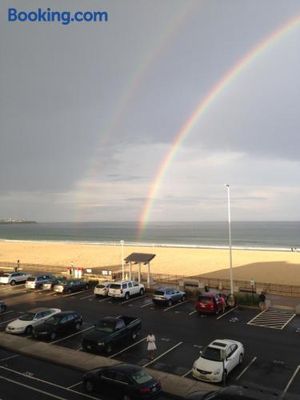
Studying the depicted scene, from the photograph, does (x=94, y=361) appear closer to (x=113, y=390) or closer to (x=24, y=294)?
(x=113, y=390)

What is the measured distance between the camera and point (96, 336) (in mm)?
21469

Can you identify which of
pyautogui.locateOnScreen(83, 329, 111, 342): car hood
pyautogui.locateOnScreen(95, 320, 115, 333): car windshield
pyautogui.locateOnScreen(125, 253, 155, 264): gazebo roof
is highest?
pyautogui.locateOnScreen(125, 253, 155, 264): gazebo roof

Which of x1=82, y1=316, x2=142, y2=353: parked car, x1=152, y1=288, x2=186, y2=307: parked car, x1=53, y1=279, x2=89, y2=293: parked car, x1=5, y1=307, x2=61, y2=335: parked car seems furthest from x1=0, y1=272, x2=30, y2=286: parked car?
x1=82, y1=316, x2=142, y2=353: parked car

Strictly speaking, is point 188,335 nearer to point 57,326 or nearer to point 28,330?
point 57,326

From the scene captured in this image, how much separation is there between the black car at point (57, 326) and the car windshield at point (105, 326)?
2657mm

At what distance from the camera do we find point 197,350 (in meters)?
21.6

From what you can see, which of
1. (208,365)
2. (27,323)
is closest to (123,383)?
(208,365)

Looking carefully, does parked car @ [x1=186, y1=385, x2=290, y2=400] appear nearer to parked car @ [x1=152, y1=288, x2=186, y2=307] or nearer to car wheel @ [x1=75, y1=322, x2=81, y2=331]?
car wheel @ [x1=75, y1=322, x2=81, y2=331]

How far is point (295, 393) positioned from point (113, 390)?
685cm

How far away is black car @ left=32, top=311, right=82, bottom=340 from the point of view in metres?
23.7

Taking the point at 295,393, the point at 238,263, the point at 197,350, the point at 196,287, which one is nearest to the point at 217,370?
the point at 295,393

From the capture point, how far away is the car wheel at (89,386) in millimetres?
16016

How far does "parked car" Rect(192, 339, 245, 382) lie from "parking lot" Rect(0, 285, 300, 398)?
0.52m

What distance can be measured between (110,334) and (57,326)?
3.94 m
